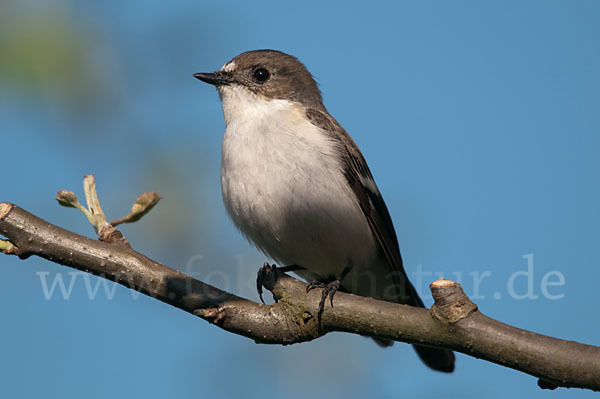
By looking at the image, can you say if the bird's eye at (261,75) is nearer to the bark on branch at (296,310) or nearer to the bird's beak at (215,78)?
the bird's beak at (215,78)

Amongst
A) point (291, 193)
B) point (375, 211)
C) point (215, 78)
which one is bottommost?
point (291, 193)

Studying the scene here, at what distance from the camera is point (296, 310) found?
11.8ft

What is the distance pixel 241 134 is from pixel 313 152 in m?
0.62

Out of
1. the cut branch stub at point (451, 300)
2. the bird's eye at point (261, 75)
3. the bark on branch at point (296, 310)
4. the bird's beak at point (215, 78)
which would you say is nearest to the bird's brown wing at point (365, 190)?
the bird's eye at point (261, 75)

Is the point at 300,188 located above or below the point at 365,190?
below

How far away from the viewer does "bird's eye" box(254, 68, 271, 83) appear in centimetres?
607

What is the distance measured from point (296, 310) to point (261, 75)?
10.0ft

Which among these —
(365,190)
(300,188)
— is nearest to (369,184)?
(365,190)

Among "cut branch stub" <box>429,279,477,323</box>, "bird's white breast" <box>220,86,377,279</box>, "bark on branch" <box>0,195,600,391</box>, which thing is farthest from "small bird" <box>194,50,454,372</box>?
"cut branch stub" <box>429,279,477,323</box>

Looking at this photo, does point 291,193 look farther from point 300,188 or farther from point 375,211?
point 375,211

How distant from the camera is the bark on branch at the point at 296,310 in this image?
2.93 m

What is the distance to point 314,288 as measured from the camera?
3.79m

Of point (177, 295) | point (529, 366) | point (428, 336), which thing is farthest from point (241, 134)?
point (529, 366)

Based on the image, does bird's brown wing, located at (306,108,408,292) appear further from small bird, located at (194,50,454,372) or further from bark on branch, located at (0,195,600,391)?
bark on branch, located at (0,195,600,391)
